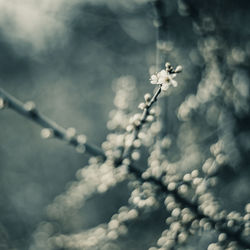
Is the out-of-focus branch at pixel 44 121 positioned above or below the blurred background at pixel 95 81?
below

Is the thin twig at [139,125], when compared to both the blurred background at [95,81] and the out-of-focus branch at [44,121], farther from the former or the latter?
the blurred background at [95,81]

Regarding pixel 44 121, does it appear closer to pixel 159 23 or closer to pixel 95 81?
pixel 159 23

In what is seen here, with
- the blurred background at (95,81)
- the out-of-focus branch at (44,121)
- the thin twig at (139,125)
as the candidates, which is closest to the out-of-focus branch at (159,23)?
the blurred background at (95,81)

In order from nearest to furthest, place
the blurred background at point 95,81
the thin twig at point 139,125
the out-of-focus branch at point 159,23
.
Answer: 1. the thin twig at point 139,125
2. the out-of-focus branch at point 159,23
3. the blurred background at point 95,81

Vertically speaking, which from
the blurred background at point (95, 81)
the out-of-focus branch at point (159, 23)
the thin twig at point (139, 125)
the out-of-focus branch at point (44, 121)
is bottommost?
the thin twig at point (139, 125)

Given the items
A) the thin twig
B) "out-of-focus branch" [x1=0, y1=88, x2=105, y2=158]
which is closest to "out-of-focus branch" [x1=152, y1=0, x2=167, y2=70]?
the thin twig

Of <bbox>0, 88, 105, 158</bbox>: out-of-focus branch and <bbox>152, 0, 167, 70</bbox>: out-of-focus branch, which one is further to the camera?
<bbox>152, 0, 167, 70</bbox>: out-of-focus branch

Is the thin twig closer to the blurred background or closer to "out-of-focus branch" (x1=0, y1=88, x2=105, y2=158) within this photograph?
"out-of-focus branch" (x1=0, y1=88, x2=105, y2=158)
